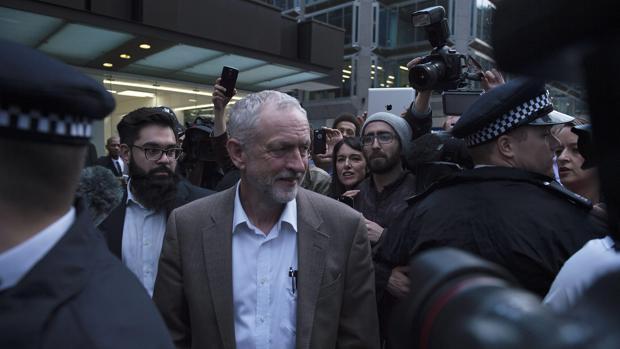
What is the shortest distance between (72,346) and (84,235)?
10.2 inches

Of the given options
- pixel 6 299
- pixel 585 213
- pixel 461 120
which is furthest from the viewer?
pixel 461 120

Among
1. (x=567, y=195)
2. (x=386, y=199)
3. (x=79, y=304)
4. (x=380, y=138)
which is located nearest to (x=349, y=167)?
(x=380, y=138)

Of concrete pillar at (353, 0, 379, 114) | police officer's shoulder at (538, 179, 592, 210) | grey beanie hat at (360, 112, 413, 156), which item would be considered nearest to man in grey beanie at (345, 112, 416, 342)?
grey beanie hat at (360, 112, 413, 156)

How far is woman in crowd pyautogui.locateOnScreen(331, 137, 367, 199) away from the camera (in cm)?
415

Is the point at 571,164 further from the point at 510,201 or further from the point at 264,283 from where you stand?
the point at 264,283

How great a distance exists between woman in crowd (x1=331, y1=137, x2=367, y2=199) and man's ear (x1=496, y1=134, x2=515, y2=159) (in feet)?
6.52

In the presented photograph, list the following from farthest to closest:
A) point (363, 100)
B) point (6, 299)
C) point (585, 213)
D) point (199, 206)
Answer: point (363, 100) → point (199, 206) → point (585, 213) → point (6, 299)

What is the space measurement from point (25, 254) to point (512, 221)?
1651 mm

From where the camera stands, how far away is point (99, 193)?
8.94ft

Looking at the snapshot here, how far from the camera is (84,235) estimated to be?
1.12 metres

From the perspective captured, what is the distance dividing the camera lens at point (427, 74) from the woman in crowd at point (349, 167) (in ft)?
3.16

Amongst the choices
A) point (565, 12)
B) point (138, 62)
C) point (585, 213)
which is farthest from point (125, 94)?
point (565, 12)

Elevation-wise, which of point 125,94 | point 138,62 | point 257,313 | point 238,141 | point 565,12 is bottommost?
point 257,313

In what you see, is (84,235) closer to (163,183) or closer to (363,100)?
(163,183)
